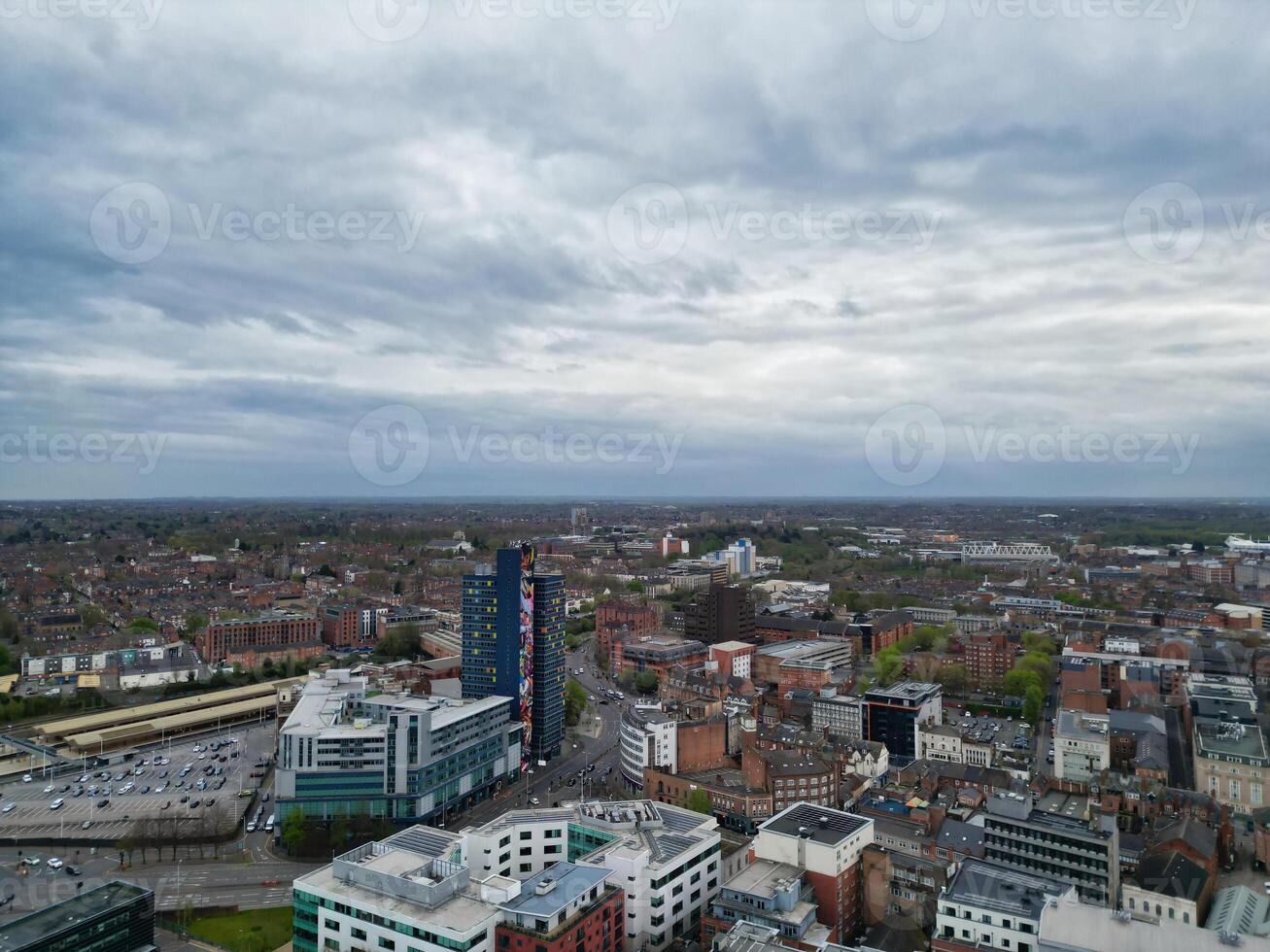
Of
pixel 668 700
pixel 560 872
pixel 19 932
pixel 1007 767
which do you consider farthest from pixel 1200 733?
pixel 19 932

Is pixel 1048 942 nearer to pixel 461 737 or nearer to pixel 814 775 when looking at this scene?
pixel 814 775

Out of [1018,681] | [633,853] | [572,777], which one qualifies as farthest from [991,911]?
[1018,681]

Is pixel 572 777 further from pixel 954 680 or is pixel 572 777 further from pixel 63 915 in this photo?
pixel 954 680

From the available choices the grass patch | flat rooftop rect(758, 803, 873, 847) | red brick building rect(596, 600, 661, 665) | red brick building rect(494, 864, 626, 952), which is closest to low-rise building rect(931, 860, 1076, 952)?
flat rooftop rect(758, 803, 873, 847)

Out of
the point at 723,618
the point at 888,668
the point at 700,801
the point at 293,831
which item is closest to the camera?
the point at 293,831

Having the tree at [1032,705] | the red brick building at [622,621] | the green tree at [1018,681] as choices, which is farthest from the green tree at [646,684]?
the tree at [1032,705]

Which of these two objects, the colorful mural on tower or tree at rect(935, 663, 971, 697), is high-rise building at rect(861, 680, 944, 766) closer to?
tree at rect(935, 663, 971, 697)
